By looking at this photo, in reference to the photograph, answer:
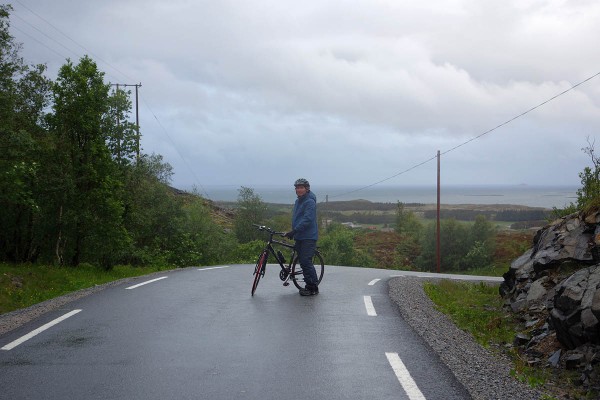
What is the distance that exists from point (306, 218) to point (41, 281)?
9555 mm

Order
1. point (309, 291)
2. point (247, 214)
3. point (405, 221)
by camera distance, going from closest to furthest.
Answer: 1. point (309, 291)
2. point (247, 214)
3. point (405, 221)

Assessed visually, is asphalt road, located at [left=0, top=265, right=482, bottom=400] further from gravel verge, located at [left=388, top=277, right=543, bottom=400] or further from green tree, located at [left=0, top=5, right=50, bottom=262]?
green tree, located at [left=0, top=5, right=50, bottom=262]

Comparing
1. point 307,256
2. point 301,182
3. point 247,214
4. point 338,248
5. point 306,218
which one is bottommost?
point 338,248

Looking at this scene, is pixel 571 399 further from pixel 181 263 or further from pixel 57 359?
pixel 181 263

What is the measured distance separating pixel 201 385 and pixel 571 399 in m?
3.42

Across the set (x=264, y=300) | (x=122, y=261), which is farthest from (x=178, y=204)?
(x=264, y=300)

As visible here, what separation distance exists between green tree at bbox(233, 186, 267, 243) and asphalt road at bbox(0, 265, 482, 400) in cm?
6256

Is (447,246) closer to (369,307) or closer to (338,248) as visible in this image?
(338,248)

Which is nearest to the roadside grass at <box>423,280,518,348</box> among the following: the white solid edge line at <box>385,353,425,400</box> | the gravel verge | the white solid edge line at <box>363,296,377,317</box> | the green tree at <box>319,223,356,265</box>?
the gravel verge

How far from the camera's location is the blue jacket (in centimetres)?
1115

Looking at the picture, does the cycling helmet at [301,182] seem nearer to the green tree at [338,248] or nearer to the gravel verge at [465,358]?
the gravel verge at [465,358]

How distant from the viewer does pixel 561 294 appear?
27.7 feet

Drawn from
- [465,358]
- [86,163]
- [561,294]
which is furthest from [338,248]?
[465,358]

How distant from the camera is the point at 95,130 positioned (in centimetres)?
1936
